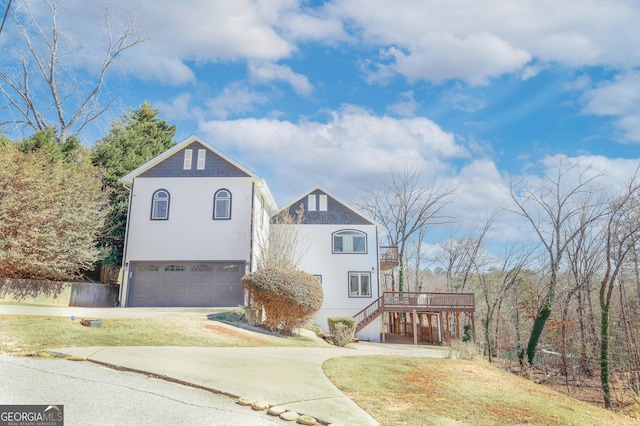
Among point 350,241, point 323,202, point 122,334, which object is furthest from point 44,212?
point 350,241

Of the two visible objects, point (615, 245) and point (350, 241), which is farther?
point (350, 241)

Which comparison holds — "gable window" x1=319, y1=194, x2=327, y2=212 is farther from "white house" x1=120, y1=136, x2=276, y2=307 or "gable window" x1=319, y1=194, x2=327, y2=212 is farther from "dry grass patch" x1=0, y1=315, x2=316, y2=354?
"dry grass patch" x1=0, y1=315, x2=316, y2=354

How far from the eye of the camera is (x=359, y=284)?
2530 cm

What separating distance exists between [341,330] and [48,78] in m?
27.7

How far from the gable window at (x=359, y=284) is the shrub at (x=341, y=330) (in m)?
5.90

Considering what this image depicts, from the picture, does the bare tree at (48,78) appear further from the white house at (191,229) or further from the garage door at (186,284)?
the garage door at (186,284)

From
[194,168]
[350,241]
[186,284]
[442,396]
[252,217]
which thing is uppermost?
[194,168]

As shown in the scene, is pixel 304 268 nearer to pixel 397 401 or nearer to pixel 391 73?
pixel 391 73

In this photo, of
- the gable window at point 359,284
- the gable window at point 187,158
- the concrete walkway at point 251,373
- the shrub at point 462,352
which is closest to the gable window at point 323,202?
the gable window at point 359,284

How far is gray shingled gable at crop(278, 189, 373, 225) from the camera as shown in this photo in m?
26.1

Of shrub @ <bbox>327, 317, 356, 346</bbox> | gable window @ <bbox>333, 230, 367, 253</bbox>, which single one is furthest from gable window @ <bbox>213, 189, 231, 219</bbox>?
gable window @ <bbox>333, 230, 367, 253</bbox>

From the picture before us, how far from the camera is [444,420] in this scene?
20.0 ft

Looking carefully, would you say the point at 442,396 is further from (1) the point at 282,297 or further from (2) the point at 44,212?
(2) the point at 44,212

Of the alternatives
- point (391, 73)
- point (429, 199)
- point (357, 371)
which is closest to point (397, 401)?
point (357, 371)
